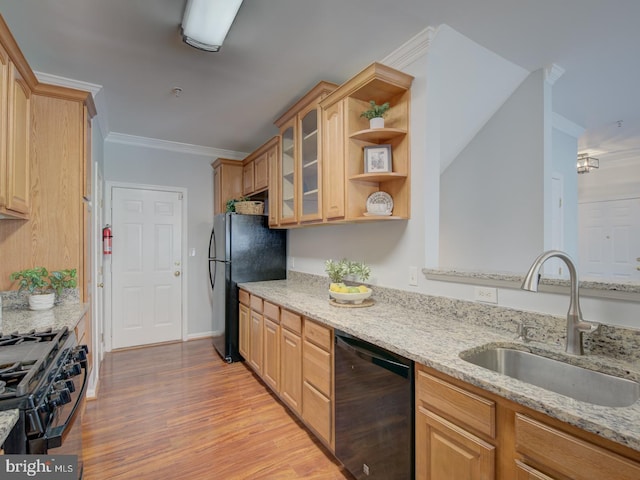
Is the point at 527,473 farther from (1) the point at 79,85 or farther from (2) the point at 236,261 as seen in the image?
(1) the point at 79,85

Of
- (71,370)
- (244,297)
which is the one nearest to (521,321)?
(71,370)

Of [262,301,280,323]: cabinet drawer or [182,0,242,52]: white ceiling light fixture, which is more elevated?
[182,0,242,52]: white ceiling light fixture

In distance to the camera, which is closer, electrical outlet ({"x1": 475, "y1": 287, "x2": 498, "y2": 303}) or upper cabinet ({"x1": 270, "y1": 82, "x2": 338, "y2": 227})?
electrical outlet ({"x1": 475, "y1": 287, "x2": 498, "y2": 303})

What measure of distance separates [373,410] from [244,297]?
2033 millimetres

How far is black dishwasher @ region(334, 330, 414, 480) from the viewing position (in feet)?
4.54

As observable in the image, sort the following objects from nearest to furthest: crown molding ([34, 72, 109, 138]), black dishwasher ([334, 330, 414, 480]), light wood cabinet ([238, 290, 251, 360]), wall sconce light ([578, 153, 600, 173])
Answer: black dishwasher ([334, 330, 414, 480]) → crown molding ([34, 72, 109, 138]) → light wood cabinet ([238, 290, 251, 360]) → wall sconce light ([578, 153, 600, 173])

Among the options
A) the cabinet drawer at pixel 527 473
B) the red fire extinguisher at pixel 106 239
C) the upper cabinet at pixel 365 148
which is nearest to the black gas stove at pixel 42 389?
the cabinet drawer at pixel 527 473

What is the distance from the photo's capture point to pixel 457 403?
1.16m

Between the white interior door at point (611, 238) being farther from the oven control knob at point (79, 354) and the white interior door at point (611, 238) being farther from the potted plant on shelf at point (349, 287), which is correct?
the oven control knob at point (79, 354)

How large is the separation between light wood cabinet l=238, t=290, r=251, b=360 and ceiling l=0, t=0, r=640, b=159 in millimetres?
1857

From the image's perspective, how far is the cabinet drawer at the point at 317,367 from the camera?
1926 mm

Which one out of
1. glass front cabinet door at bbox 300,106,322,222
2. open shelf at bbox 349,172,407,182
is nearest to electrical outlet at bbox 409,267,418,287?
open shelf at bbox 349,172,407,182

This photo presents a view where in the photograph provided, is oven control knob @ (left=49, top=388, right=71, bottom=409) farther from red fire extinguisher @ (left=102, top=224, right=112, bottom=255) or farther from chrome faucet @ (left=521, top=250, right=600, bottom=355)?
red fire extinguisher @ (left=102, top=224, right=112, bottom=255)

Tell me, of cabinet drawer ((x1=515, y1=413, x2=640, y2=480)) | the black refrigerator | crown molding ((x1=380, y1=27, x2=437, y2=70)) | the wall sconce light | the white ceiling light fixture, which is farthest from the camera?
the wall sconce light
